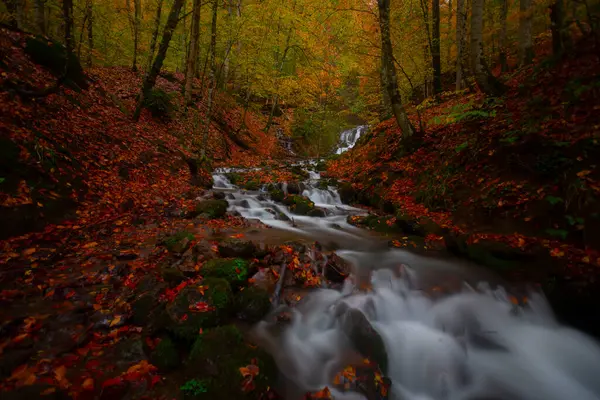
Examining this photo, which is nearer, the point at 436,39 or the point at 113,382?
the point at 113,382

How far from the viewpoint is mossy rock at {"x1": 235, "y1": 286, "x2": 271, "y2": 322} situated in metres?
4.00

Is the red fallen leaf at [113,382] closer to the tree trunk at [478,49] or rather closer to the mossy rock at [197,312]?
the mossy rock at [197,312]

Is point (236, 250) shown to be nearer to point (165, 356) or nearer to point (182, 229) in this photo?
point (182, 229)

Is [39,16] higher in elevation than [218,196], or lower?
higher

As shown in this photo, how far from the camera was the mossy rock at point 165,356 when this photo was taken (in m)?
3.06

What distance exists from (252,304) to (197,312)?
807mm

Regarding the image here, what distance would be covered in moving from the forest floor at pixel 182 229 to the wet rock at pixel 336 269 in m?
0.38

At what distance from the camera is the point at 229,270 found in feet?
14.4

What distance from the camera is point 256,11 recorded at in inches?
638

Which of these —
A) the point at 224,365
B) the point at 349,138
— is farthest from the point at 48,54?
the point at 349,138

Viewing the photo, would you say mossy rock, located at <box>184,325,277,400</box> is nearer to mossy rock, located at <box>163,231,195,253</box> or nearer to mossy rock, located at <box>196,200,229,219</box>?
mossy rock, located at <box>163,231,195,253</box>

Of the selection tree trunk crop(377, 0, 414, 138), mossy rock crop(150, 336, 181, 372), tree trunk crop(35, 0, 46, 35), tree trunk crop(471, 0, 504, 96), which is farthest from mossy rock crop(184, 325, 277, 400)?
tree trunk crop(35, 0, 46, 35)

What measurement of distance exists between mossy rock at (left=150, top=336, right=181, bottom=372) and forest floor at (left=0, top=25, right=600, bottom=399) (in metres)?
0.01

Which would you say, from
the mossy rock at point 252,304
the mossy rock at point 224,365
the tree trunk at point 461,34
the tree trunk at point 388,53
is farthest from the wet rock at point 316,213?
the tree trunk at point 461,34
